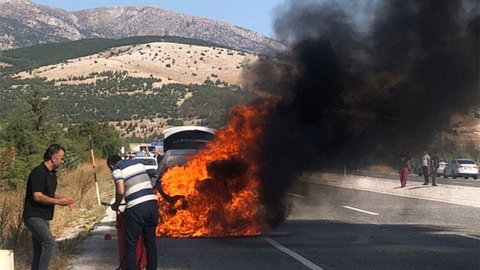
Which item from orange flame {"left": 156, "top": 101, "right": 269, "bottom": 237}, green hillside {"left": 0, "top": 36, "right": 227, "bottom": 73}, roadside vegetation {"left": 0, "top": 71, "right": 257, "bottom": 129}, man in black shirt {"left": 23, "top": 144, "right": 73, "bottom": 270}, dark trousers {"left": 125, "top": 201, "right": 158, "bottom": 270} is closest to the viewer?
man in black shirt {"left": 23, "top": 144, "right": 73, "bottom": 270}

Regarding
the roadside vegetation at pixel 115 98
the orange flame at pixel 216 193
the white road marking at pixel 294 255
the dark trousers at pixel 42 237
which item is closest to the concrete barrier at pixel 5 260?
the dark trousers at pixel 42 237

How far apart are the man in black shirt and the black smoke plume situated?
6.51 metres

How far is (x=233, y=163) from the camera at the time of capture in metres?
15.2

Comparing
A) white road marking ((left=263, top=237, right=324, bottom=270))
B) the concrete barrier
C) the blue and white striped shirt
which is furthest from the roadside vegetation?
the concrete barrier

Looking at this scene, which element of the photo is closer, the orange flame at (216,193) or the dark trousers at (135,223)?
the dark trousers at (135,223)

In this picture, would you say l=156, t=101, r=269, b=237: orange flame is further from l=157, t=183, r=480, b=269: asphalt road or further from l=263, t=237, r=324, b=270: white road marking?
l=263, t=237, r=324, b=270: white road marking

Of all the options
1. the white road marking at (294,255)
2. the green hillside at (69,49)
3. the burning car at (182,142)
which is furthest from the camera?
the green hillside at (69,49)

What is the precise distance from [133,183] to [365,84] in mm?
7959

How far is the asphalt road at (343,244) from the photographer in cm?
1173

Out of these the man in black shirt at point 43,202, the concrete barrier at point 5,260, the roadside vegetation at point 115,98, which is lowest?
the concrete barrier at point 5,260

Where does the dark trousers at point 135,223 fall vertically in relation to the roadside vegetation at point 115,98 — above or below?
below

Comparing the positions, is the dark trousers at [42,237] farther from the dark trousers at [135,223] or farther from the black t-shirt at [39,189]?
the dark trousers at [135,223]

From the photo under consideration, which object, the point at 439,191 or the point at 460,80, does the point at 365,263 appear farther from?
the point at 439,191

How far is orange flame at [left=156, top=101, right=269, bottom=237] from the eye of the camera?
1478cm
